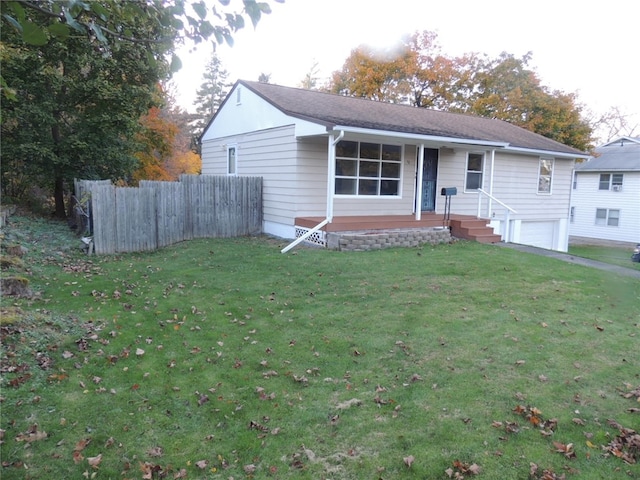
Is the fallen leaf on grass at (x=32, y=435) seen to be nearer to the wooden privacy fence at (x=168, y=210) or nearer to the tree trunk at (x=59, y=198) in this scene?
the wooden privacy fence at (x=168, y=210)

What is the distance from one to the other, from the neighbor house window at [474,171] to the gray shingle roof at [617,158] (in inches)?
630

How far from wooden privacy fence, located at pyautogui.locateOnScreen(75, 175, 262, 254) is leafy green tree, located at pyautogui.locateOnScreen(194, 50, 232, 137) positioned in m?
42.2

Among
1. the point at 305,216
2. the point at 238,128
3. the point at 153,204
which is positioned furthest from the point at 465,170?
the point at 153,204

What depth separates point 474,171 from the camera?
16781 millimetres

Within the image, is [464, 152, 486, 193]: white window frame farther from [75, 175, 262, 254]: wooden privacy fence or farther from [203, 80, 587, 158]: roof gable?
[75, 175, 262, 254]: wooden privacy fence

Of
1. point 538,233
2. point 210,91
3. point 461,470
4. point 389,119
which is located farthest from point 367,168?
point 210,91

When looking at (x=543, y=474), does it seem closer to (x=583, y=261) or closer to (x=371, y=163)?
(x=583, y=261)

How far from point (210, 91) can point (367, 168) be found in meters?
45.7

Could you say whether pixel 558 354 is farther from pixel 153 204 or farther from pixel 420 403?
pixel 153 204

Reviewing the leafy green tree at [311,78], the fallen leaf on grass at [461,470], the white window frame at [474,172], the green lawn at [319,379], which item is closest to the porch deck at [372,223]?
the white window frame at [474,172]

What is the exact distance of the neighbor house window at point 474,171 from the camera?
16.7m

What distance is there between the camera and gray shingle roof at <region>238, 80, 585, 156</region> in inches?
495

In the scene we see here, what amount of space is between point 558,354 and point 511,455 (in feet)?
7.34

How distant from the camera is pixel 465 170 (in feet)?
54.1
